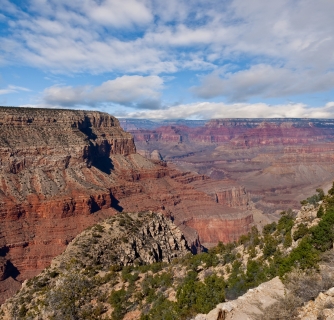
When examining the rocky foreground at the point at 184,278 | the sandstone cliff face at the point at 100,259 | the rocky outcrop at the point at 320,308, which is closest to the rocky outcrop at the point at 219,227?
the sandstone cliff face at the point at 100,259

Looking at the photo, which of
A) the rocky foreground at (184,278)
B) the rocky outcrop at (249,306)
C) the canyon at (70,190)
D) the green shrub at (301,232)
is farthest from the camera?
the canyon at (70,190)

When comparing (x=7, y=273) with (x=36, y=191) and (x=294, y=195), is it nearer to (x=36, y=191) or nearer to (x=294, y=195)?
(x=36, y=191)

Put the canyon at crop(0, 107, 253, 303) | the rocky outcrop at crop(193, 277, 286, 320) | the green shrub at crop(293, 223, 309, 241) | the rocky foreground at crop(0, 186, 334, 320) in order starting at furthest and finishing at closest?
the canyon at crop(0, 107, 253, 303) < the green shrub at crop(293, 223, 309, 241) < the rocky foreground at crop(0, 186, 334, 320) < the rocky outcrop at crop(193, 277, 286, 320)

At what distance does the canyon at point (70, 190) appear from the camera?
5834 cm

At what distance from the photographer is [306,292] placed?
11.0 meters

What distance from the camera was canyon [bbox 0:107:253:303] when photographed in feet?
191

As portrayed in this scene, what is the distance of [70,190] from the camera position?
7138 centimetres

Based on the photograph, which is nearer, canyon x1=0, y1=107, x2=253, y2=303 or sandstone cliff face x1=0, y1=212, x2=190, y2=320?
sandstone cliff face x1=0, y1=212, x2=190, y2=320

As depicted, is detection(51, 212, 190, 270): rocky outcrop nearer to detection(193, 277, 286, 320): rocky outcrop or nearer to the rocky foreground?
the rocky foreground

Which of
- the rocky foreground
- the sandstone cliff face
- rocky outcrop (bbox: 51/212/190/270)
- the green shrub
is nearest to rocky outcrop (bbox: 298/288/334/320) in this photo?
the rocky foreground

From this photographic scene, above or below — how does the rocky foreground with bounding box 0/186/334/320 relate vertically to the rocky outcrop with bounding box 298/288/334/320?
below

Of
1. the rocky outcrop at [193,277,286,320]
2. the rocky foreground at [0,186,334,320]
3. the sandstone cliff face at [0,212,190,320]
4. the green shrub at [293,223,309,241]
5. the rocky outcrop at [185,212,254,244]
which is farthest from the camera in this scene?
the rocky outcrop at [185,212,254,244]

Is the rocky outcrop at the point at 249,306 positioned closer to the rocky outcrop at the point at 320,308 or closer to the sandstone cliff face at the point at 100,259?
the rocky outcrop at the point at 320,308

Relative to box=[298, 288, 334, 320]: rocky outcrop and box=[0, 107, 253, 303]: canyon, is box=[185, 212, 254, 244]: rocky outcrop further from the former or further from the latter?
box=[298, 288, 334, 320]: rocky outcrop
